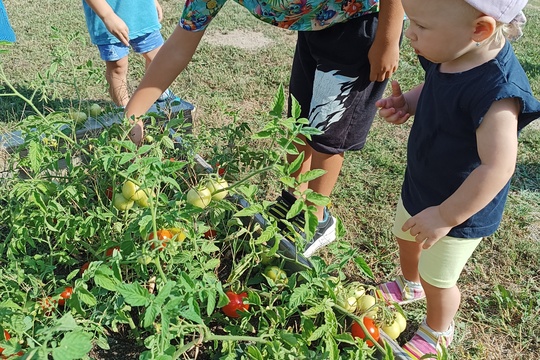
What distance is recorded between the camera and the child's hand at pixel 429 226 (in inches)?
54.8

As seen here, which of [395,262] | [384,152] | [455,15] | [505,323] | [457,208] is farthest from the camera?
[384,152]

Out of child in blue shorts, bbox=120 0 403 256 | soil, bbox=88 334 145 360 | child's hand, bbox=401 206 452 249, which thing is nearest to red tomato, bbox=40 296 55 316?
soil, bbox=88 334 145 360

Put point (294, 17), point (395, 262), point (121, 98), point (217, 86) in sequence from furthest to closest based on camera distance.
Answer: point (217, 86) → point (121, 98) → point (395, 262) → point (294, 17)

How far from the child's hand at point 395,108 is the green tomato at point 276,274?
60 centimetres

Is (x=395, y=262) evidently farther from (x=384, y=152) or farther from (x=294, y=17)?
(x=294, y=17)

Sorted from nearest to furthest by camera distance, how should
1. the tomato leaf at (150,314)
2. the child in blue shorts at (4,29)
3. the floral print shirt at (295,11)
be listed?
1. the tomato leaf at (150,314)
2. the floral print shirt at (295,11)
3. the child in blue shorts at (4,29)

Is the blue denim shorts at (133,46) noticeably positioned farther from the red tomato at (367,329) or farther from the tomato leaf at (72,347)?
the tomato leaf at (72,347)

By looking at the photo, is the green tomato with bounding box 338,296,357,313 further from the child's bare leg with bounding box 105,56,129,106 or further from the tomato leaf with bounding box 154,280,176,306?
the child's bare leg with bounding box 105,56,129,106

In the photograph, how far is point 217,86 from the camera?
11.5 ft

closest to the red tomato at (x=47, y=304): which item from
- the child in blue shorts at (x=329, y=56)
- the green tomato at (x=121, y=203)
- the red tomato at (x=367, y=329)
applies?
the green tomato at (x=121, y=203)

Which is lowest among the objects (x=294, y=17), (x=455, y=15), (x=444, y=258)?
(x=444, y=258)

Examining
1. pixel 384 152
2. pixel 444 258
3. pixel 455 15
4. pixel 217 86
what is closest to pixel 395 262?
pixel 444 258

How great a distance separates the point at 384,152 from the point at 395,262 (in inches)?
33.7

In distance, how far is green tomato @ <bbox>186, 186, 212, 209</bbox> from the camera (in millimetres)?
1598
